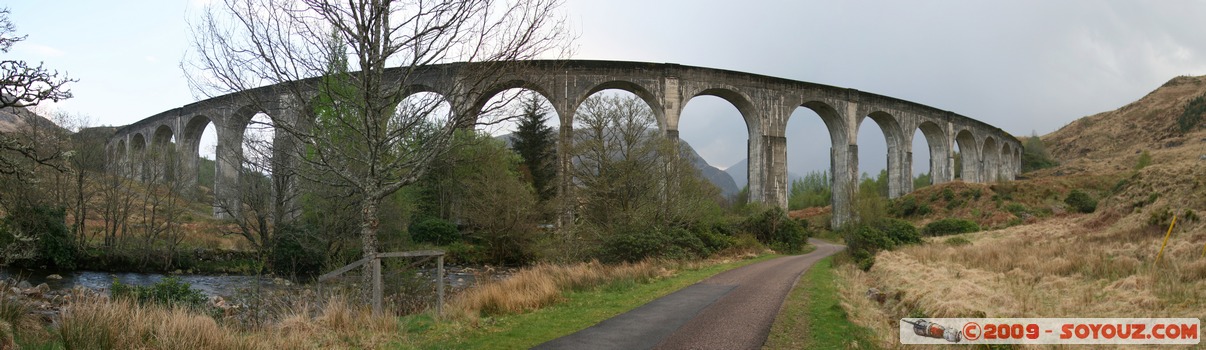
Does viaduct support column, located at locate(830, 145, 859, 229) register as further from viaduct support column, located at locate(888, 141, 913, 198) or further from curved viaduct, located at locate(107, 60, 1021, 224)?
viaduct support column, located at locate(888, 141, 913, 198)

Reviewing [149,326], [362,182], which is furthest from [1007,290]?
[149,326]

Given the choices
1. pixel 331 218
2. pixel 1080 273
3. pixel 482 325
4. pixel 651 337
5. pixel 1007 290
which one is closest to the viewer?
pixel 651 337

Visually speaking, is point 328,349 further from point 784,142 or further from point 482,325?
point 784,142

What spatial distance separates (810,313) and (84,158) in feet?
89.7

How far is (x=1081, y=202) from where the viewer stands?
36438 mm

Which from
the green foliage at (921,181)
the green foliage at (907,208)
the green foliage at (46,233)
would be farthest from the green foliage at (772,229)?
the green foliage at (921,181)

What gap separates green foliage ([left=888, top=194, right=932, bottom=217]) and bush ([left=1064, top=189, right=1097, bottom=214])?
7.74m

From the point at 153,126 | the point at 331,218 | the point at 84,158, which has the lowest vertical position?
the point at 331,218

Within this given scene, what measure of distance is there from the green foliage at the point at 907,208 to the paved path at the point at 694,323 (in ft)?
112

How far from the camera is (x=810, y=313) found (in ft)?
31.1

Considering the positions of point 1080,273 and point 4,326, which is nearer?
point 4,326

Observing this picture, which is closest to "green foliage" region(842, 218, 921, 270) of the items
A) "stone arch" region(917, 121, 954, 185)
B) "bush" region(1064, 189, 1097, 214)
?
"bush" region(1064, 189, 1097, 214)

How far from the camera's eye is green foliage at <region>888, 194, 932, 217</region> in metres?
42.5

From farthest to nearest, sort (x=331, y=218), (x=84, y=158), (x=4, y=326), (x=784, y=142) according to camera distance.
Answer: (x=784, y=142) < (x=84, y=158) < (x=331, y=218) < (x=4, y=326)
